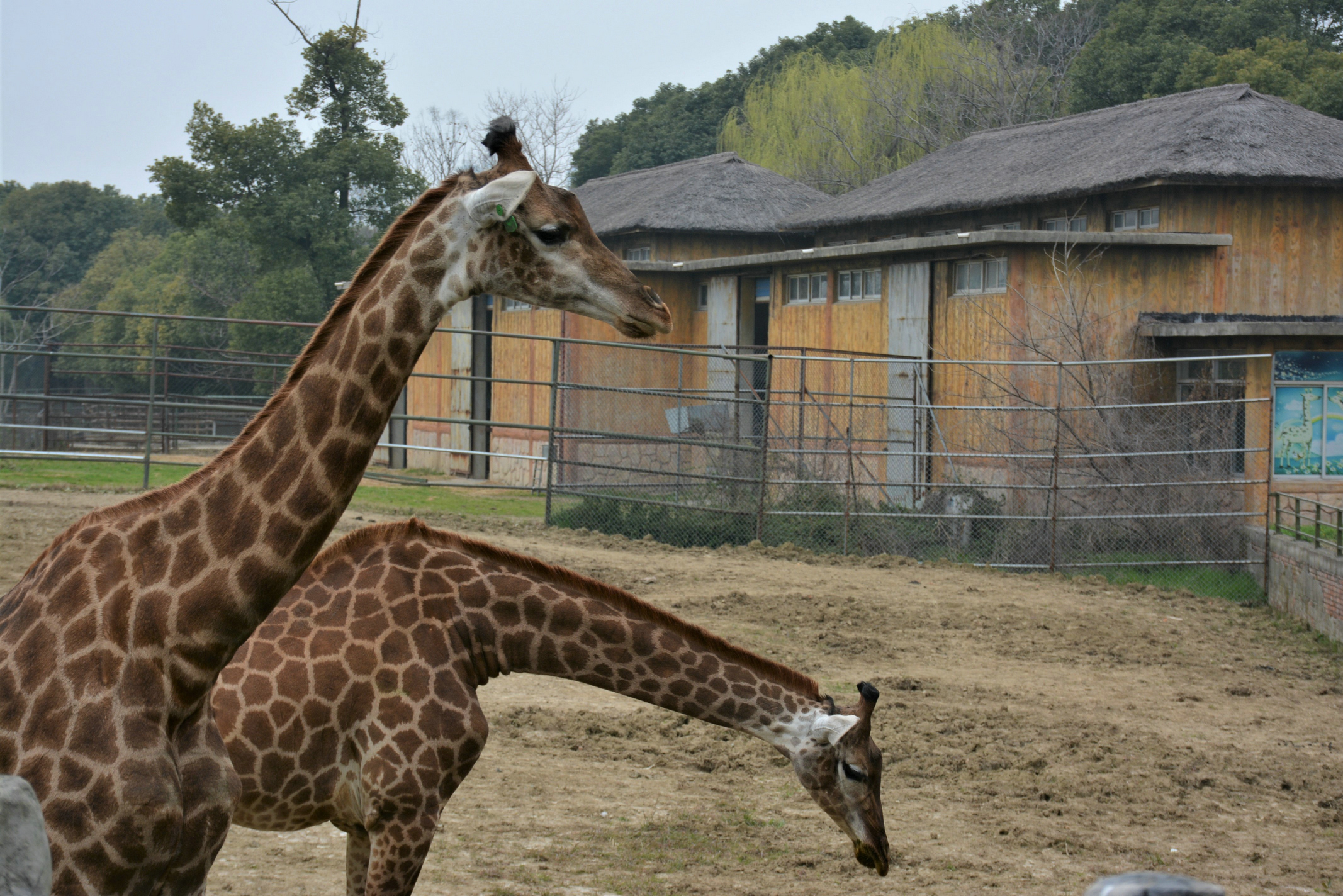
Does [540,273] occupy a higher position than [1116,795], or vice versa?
[540,273]

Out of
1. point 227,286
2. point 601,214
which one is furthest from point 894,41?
point 227,286

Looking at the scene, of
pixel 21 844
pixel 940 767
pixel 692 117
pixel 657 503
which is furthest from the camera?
pixel 692 117

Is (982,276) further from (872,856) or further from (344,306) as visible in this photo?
(344,306)

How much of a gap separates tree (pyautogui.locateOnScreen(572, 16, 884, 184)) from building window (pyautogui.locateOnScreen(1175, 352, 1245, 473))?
26.1 metres

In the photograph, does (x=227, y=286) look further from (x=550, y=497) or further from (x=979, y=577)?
(x=979, y=577)

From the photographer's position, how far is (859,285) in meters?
17.6

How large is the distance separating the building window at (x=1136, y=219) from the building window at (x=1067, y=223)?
42 centimetres

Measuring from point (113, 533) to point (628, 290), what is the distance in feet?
4.14

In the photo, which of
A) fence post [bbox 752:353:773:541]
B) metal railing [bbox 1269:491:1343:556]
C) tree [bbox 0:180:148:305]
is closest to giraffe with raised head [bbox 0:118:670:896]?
metal railing [bbox 1269:491:1343:556]

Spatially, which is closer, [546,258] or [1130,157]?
[546,258]

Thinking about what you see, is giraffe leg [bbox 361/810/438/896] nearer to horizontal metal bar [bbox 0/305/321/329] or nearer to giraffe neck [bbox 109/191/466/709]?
giraffe neck [bbox 109/191/466/709]

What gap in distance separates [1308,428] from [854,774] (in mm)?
12211

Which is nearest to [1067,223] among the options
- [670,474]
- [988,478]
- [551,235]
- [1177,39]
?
[988,478]

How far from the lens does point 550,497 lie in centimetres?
1324
